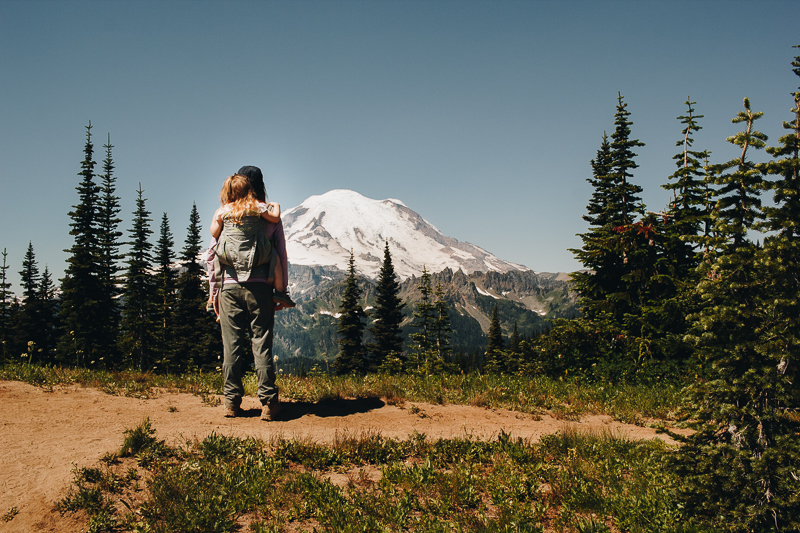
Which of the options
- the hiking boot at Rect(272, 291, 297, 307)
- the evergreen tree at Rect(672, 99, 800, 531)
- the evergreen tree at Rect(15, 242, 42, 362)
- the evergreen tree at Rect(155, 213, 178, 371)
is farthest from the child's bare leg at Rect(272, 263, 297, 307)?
the evergreen tree at Rect(15, 242, 42, 362)

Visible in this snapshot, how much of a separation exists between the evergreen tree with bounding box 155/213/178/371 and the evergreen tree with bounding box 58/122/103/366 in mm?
7086

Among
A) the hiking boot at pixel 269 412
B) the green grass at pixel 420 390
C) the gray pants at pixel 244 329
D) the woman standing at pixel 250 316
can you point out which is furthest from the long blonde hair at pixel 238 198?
the green grass at pixel 420 390

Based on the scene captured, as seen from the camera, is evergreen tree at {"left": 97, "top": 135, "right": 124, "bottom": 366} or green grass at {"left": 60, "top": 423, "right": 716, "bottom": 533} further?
evergreen tree at {"left": 97, "top": 135, "right": 124, "bottom": 366}

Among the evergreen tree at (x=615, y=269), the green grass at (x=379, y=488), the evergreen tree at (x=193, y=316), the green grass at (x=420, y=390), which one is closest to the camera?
the green grass at (x=379, y=488)

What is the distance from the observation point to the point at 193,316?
175 feet

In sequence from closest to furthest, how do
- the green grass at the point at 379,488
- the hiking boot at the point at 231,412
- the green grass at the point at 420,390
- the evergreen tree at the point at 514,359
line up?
the green grass at the point at 379,488 → the hiking boot at the point at 231,412 → the green grass at the point at 420,390 → the evergreen tree at the point at 514,359

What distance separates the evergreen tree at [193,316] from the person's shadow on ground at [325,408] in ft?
131

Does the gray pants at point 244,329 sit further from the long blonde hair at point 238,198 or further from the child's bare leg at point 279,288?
the long blonde hair at point 238,198

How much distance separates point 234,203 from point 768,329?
6.34 metres

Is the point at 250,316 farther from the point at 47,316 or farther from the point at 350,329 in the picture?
the point at 47,316

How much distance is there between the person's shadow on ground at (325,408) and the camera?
6773 mm

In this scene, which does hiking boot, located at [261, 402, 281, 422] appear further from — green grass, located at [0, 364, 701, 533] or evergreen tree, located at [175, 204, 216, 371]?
evergreen tree, located at [175, 204, 216, 371]

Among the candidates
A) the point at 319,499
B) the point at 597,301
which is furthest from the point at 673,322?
the point at 319,499

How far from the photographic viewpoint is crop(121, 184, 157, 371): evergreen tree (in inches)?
2014
